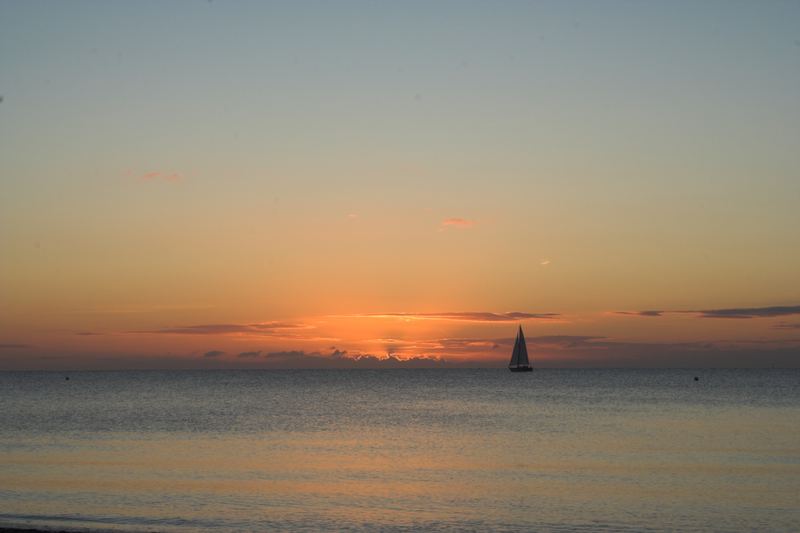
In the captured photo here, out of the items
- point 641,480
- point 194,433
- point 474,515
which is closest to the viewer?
point 474,515

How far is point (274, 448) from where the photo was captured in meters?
62.4

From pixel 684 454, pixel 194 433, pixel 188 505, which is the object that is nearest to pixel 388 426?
pixel 194 433

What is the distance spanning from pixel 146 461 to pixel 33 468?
667 centimetres

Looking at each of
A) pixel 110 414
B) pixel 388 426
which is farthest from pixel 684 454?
pixel 110 414

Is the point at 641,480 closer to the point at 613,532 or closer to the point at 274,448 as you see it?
the point at 613,532

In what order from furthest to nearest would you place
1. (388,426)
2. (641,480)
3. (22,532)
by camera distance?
1. (388,426)
2. (641,480)
3. (22,532)

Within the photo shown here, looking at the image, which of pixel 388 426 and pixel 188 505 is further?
pixel 388 426

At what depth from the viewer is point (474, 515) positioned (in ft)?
120

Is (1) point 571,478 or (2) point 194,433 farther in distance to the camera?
(2) point 194,433

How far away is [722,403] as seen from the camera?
12094cm

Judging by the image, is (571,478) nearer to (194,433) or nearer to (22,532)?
(22,532)

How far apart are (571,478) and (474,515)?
37.7ft

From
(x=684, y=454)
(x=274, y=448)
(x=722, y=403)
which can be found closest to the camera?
(x=684, y=454)

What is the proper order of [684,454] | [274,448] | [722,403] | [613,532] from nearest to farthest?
[613,532] < [684,454] < [274,448] < [722,403]
